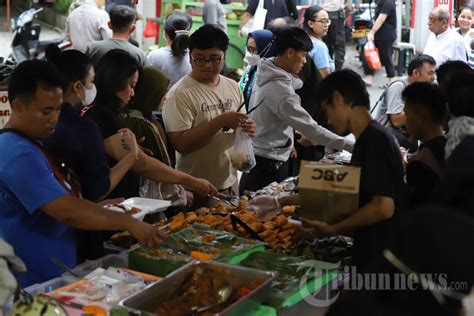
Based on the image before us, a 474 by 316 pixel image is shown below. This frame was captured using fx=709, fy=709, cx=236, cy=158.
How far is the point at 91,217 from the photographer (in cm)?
262

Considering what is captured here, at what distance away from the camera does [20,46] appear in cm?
1030

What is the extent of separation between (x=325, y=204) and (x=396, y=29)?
8362 mm

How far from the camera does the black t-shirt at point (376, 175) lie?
106 inches

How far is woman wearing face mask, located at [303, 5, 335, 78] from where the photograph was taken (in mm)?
6875

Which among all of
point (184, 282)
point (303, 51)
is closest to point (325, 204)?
point (184, 282)

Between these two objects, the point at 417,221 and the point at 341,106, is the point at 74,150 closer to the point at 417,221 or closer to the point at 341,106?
the point at 341,106

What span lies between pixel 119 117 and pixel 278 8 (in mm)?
6098

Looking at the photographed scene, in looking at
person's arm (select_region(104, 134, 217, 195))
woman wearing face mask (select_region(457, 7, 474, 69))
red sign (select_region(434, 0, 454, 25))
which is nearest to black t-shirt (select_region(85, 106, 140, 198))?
person's arm (select_region(104, 134, 217, 195))

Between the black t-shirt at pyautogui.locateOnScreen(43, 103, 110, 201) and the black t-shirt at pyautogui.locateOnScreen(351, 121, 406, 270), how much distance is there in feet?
3.45

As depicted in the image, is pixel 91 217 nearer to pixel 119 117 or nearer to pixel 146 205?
pixel 146 205

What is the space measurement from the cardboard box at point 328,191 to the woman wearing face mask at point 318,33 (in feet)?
13.5

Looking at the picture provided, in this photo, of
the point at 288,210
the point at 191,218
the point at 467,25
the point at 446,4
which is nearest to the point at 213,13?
the point at 446,4

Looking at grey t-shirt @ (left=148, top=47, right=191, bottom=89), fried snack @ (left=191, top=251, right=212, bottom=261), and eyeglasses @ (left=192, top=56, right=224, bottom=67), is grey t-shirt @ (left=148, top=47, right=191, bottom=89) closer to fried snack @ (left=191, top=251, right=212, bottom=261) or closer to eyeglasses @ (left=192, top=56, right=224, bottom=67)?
eyeglasses @ (left=192, top=56, right=224, bottom=67)

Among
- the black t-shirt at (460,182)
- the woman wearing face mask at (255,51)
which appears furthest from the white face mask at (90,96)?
the woman wearing face mask at (255,51)
